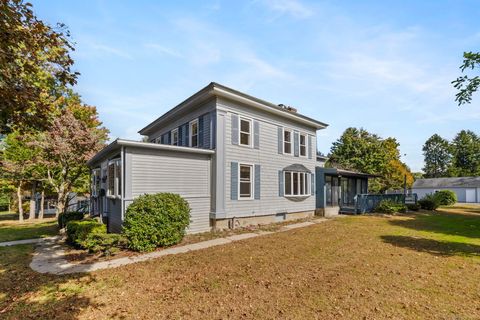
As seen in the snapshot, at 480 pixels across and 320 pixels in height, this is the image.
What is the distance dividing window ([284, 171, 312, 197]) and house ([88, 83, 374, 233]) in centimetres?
6

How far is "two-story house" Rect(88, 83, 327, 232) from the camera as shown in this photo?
→ 9.99 m

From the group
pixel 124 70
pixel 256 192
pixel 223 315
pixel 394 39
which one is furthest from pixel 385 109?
pixel 223 315

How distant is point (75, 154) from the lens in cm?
1355

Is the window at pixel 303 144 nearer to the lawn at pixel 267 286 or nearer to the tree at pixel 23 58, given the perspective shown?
the lawn at pixel 267 286

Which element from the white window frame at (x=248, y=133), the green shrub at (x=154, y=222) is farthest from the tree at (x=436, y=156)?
the green shrub at (x=154, y=222)

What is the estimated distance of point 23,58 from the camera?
17.0 feet

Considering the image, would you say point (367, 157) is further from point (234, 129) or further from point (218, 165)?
point (218, 165)

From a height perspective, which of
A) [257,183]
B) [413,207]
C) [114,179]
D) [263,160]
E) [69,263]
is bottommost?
[413,207]

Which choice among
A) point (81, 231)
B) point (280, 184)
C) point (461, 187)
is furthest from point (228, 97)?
point (461, 187)

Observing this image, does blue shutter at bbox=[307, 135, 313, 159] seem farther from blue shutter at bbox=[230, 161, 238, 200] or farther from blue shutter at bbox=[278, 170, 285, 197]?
blue shutter at bbox=[230, 161, 238, 200]

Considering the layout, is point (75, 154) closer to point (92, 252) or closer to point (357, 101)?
point (92, 252)

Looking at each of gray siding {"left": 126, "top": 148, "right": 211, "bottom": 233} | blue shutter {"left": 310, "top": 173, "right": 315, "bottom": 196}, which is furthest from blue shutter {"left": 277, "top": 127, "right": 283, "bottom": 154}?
gray siding {"left": 126, "top": 148, "right": 211, "bottom": 233}

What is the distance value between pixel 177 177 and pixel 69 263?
4.71m

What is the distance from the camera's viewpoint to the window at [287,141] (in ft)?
49.4
